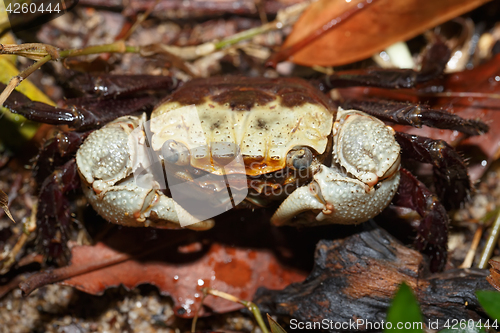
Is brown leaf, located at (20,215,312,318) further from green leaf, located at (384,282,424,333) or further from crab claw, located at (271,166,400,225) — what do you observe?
green leaf, located at (384,282,424,333)

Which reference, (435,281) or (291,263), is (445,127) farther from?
(291,263)

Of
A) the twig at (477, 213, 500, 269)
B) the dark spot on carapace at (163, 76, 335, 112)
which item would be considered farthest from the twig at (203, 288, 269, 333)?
the twig at (477, 213, 500, 269)

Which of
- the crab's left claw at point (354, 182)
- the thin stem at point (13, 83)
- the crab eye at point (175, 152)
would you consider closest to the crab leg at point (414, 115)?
the crab's left claw at point (354, 182)

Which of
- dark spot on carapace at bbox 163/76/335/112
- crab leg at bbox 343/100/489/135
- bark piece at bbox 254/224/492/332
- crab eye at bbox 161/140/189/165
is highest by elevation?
crab leg at bbox 343/100/489/135

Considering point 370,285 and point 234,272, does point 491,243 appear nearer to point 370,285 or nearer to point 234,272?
point 370,285

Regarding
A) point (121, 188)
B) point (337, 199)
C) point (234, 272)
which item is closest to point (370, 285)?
point (337, 199)

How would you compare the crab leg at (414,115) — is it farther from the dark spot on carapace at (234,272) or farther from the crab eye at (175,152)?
the dark spot on carapace at (234,272)

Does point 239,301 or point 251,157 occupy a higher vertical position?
point 251,157
